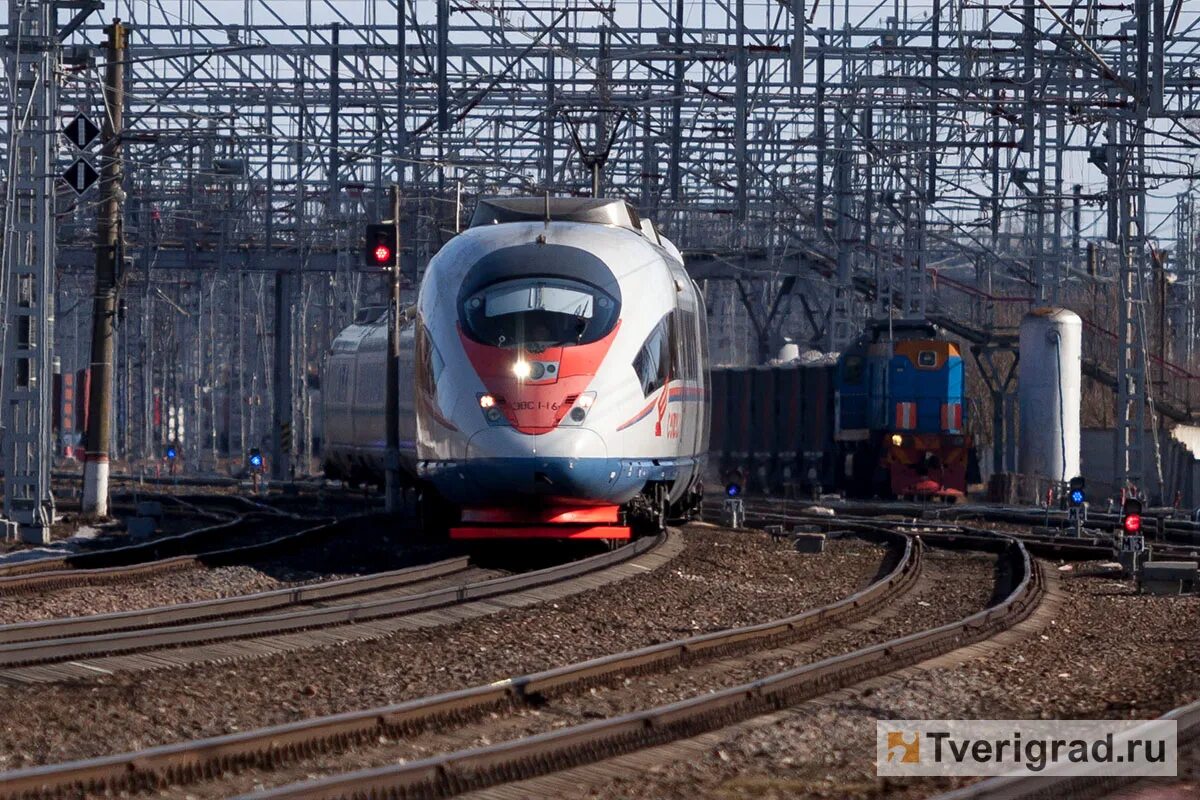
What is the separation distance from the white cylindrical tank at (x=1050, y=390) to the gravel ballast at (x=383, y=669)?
21440mm

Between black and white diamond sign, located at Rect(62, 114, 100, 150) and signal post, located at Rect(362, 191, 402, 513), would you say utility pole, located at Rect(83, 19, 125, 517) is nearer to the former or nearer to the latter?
black and white diamond sign, located at Rect(62, 114, 100, 150)

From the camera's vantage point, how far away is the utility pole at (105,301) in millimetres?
28734

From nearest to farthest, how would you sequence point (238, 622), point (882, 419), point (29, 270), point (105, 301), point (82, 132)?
point (238, 622) < point (29, 270) < point (82, 132) < point (105, 301) < point (882, 419)

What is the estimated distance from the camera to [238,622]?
1259cm

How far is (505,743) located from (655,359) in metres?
10.4

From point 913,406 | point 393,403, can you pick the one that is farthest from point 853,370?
point 393,403

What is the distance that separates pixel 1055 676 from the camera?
11.8 metres

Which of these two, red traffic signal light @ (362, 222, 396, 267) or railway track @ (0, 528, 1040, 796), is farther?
red traffic signal light @ (362, 222, 396, 267)

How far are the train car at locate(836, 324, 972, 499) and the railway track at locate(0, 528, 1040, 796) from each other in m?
26.7

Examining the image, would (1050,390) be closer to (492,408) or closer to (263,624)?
(492,408)

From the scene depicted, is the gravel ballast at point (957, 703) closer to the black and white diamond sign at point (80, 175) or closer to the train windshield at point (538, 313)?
the train windshield at point (538, 313)

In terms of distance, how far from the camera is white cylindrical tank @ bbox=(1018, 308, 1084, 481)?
127 feet

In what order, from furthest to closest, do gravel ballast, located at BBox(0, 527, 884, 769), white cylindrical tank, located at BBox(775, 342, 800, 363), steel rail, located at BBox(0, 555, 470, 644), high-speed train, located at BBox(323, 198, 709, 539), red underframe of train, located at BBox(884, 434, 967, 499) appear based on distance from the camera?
white cylindrical tank, located at BBox(775, 342, 800, 363)
red underframe of train, located at BBox(884, 434, 967, 499)
high-speed train, located at BBox(323, 198, 709, 539)
steel rail, located at BBox(0, 555, 470, 644)
gravel ballast, located at BBox(0, 527, 884, 769)

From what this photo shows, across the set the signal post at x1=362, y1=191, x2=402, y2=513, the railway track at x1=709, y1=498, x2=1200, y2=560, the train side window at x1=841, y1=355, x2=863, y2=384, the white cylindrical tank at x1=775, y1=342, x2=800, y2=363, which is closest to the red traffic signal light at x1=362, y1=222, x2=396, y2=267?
the signal post at x1=362, y1=191, x2=402, y2=513
